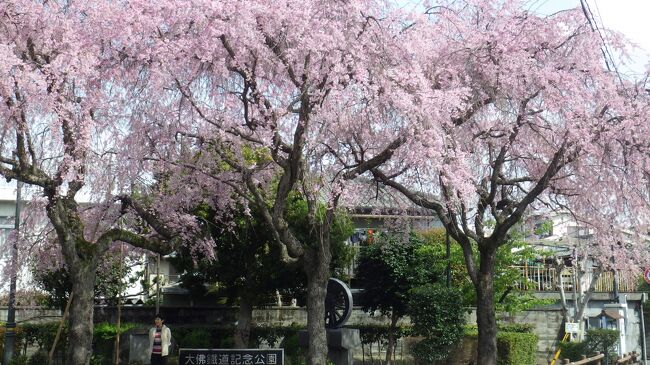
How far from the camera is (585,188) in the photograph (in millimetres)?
16438

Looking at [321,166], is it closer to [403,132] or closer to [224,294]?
[403,132]

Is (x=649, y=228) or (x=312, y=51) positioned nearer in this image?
(x=312, y=51)

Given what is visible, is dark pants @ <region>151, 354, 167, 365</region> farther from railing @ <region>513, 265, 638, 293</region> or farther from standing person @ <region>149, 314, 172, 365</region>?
railing @ <region>513, 265, 638, 293</region>

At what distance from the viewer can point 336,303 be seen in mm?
18250

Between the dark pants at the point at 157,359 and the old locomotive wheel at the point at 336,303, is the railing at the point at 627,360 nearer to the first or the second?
the old locomotive wheel at the point at 336,303

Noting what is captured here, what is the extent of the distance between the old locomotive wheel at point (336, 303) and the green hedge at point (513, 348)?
647 centimetres

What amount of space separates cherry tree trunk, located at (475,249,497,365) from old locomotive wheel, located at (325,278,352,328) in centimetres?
326

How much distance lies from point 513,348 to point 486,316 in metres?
5.93

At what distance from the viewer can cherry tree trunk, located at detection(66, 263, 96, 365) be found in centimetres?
1368

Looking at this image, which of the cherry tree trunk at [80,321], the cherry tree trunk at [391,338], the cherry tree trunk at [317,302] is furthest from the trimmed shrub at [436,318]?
the cherry tree trunk at [80,321]

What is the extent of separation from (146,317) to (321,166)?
12.7 m

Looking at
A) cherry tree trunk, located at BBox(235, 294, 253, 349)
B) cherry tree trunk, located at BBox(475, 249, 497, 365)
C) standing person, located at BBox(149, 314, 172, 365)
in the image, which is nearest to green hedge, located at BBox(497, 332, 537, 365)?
cherry tree trunk, located at BBox(475, 249, 497, 365)

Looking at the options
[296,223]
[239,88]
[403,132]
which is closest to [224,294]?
[296,223]

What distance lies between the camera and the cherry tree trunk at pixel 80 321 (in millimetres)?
13680
